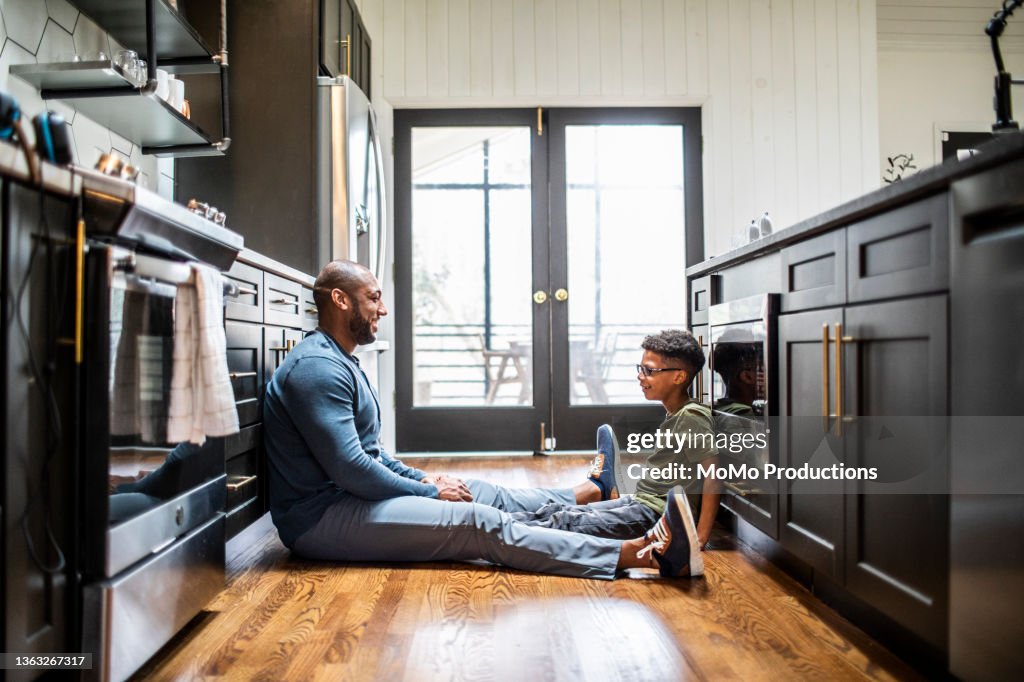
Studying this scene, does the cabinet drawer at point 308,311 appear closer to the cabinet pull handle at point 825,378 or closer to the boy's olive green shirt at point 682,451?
the boy's olive green shirt at point 682,451

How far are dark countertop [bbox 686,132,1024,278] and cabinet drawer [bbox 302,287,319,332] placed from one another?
160 centimetres

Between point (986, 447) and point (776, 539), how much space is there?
0.85m

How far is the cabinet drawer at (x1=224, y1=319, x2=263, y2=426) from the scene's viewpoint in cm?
195

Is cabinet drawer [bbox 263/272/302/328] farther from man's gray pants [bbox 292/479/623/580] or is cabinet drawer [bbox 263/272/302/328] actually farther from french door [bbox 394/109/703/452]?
french door [bbox 394/109/703/452]

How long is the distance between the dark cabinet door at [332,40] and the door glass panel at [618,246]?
147 cm

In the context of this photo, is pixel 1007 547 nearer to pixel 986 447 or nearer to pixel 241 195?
pixel 986 447

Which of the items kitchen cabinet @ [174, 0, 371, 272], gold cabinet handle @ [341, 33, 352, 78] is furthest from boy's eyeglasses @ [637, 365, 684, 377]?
gold cabinet handle @ [341, 33, 352, 78]

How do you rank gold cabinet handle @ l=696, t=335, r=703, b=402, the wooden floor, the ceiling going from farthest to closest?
1. the ceiling
2. gold cabinet handle @ l=696, t=335, r=703, b=402
3. the wooden floor

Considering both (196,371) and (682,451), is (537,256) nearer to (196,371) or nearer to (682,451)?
(682,451)

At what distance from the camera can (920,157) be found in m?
4.69

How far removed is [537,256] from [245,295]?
250 centimetres

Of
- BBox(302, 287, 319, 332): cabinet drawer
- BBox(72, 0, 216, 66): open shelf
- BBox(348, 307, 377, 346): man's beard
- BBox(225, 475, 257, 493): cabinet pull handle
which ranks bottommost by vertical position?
BBox(225, 475, 257, 493): cabinet pull handle

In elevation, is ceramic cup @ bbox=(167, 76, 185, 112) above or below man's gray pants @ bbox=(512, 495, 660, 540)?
above

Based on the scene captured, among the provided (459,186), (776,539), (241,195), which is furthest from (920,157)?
(241,195)
